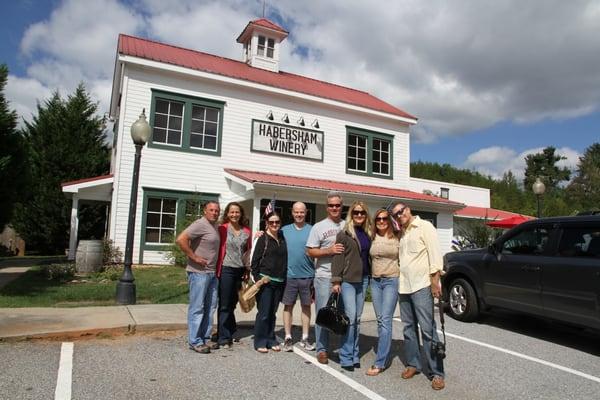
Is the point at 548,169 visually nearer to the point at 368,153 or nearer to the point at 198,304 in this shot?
the point at 368,153

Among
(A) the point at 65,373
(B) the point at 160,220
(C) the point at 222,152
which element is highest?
(C) the point at 222,152

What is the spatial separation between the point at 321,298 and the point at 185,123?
10.3 metres

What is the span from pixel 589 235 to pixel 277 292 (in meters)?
4.16

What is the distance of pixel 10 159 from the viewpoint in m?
13.2

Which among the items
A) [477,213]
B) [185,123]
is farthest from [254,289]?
[477,213]

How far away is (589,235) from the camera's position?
5.88 m

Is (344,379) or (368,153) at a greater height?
(368,153)

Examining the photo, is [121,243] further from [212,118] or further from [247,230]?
[247,230]

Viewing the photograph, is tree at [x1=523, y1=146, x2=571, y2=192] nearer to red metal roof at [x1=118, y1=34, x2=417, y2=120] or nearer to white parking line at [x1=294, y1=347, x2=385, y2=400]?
red metal roof at [x1=118, y1=34, x2=417, y2=120]

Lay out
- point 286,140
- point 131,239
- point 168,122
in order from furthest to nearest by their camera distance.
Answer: point 286,140 → point 168,122 → point 131,239

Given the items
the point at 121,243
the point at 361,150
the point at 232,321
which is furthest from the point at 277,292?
the point at 361,150

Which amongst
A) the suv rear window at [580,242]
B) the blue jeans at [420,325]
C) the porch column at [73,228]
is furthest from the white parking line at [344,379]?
the porch column at [73,228]

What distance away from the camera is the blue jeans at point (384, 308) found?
14.9ft

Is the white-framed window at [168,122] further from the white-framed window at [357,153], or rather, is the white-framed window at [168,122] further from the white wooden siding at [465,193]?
the white wooden siding at [465,193]
